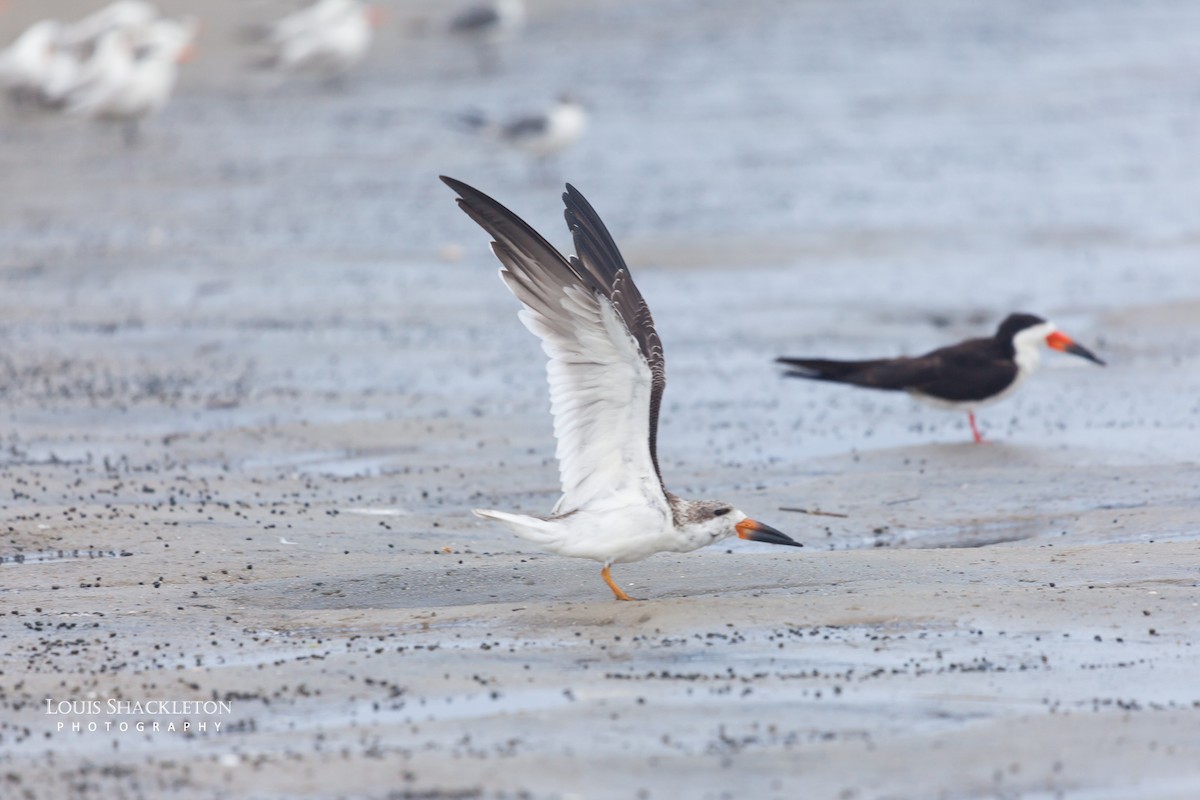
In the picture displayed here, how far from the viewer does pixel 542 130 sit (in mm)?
19250

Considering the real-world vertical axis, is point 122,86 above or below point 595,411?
above

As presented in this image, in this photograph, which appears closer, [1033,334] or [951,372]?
[951,372]

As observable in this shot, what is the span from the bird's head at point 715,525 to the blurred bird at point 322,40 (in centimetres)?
1940

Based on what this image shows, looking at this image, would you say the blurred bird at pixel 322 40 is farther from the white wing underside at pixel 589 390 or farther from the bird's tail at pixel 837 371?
the white wing underside at pixel 589 390

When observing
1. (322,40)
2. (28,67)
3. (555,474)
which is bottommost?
(555,474)

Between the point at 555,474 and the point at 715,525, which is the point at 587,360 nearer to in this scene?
the point at 715,525

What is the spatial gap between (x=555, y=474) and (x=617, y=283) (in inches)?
91.7

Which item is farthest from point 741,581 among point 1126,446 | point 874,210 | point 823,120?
point 823,120

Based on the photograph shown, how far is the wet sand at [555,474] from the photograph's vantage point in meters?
5.11

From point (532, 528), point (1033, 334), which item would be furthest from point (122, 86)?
point (532, 528)

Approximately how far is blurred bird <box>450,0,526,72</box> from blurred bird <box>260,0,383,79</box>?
4.98 ft

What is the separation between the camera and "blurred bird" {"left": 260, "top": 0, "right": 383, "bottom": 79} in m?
25.0

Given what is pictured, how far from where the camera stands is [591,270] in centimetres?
677

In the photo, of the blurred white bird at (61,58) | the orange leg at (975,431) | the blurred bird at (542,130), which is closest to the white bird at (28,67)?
the blurred white bird at (61,58)
